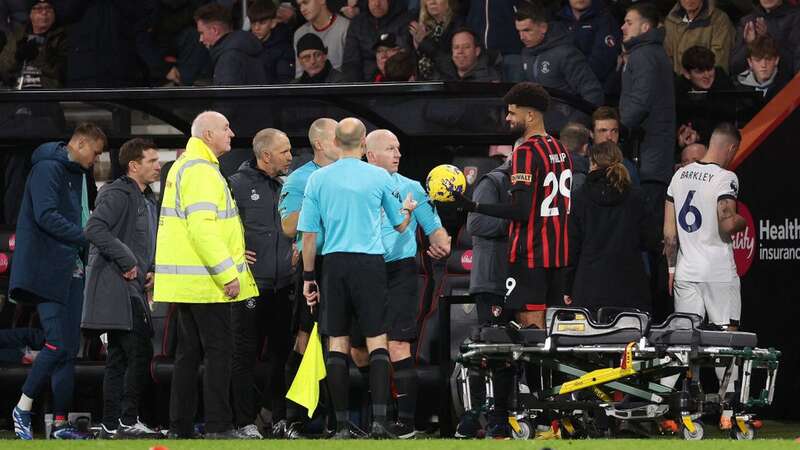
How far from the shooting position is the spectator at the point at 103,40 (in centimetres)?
1684

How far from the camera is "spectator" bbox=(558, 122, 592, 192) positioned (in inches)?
466

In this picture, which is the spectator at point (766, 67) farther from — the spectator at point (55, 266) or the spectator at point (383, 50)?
the spectator at point (55, 266)

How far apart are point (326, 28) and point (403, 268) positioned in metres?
6.13

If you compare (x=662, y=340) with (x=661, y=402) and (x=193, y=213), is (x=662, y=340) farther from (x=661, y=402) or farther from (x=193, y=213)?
(x=193, y=213)

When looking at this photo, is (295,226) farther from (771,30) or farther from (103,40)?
(103,40)

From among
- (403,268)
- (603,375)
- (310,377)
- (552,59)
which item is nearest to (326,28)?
(552,59)

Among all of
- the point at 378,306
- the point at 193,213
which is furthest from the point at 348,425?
the point at 193,213

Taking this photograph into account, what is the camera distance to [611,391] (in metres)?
10.4

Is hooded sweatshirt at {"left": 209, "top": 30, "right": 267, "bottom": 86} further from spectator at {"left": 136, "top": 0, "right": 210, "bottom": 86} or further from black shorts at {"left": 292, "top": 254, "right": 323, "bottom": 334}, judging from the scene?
black shorts at {"left": 292, "top": 254, "right": 323, "bottom": 334}

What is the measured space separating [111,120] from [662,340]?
5.00 meters

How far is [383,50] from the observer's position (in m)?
15.5

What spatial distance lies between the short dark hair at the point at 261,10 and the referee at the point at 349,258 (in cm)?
633

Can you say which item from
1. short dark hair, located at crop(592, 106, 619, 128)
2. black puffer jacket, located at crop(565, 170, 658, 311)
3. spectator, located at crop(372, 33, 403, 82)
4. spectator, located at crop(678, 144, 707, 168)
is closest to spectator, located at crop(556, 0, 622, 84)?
spectator, located at crop(372, 33, 403, 82)

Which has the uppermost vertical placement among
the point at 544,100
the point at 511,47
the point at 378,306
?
the point at 511,47
